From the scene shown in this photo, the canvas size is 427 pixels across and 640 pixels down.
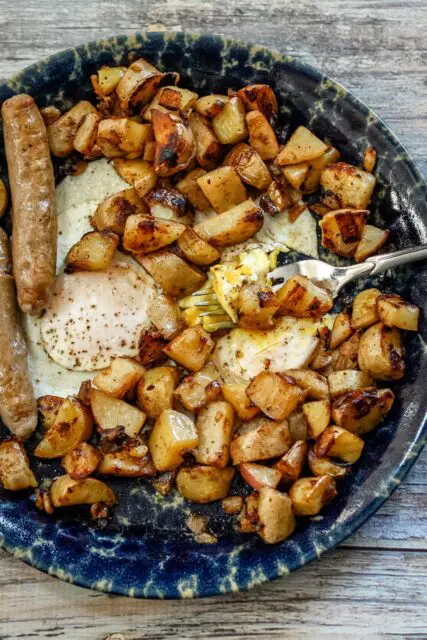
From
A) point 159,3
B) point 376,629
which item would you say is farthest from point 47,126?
point 376,629

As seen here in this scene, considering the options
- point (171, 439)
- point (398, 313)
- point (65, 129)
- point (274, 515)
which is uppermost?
point (65, 129)

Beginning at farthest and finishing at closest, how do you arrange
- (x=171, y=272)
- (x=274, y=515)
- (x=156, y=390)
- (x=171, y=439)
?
(x=171, y=272)
(x=156, y=390)
(x=171, y=439)
(x=274, y=515)

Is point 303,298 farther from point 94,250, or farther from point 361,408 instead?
point 94,250

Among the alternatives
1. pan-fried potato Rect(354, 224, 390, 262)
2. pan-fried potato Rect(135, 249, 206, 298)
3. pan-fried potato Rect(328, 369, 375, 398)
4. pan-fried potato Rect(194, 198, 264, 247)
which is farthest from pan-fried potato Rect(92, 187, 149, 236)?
pan-fried potato Rect(328, 369, 375, 398)

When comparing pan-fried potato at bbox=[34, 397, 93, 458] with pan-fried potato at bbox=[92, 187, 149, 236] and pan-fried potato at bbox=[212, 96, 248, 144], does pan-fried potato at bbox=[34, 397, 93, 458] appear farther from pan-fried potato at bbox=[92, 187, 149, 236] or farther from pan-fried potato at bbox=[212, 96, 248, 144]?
pan-fried potato at bbox=[212, 96, 248, 144]

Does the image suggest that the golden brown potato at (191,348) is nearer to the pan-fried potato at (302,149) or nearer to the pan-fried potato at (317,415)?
the pan-fried potato at (317,415)

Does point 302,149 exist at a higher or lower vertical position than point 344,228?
higher

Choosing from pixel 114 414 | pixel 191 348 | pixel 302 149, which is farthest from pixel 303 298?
pixel 114 414

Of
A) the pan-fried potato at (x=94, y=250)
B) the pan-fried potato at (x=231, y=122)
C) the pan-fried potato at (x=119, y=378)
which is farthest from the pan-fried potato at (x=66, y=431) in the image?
the pan-fried potato at (x=231, y=122)

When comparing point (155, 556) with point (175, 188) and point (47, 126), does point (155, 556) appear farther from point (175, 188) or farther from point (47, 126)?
point (47, 126)
